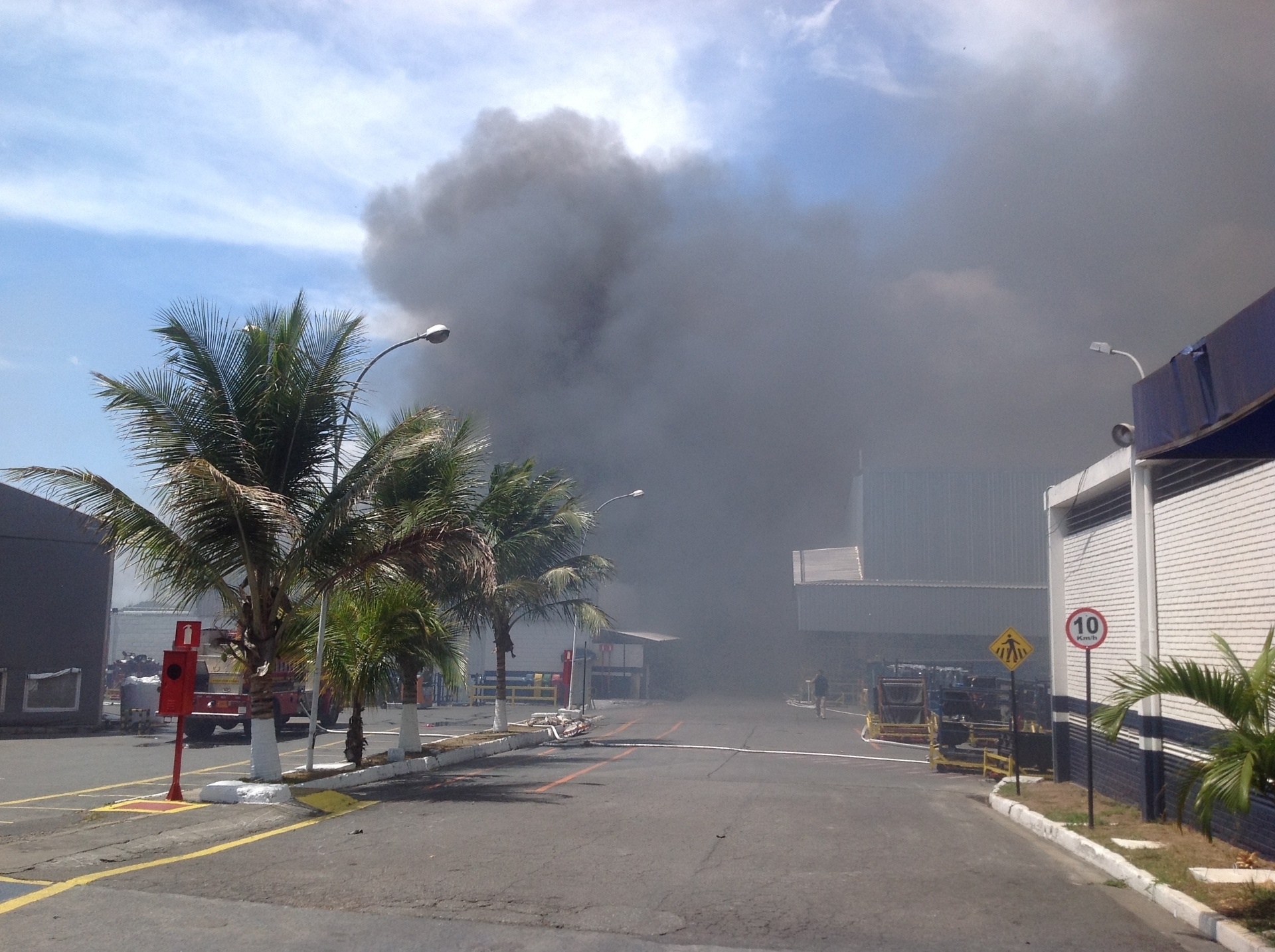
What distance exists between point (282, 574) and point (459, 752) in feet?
20.3

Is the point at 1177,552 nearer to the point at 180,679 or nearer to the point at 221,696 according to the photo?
the point at 180,679

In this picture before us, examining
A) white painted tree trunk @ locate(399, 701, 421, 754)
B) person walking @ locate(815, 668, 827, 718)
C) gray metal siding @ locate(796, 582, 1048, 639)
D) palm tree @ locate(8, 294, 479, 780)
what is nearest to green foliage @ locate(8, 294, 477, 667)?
palm tree @ locate(8, 294, 479, 780)

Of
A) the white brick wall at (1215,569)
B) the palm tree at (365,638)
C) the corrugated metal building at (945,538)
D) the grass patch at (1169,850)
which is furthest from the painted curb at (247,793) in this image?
the corrugated metal building at (945,538)

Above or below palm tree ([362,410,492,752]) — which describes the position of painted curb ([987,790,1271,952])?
below

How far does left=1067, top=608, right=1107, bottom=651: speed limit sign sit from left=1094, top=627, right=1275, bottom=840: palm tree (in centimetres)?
430

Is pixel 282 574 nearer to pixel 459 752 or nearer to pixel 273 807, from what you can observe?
pixel 273 807

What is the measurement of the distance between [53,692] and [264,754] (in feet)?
48.7

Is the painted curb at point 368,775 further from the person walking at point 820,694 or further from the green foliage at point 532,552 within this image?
the person walking at point 820,694

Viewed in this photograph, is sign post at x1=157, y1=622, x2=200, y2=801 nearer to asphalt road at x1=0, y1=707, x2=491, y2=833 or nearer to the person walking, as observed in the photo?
asphalt road at x1=0, y1=707, x2=491, y2=833

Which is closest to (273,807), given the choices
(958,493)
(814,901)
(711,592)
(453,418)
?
(814,901)

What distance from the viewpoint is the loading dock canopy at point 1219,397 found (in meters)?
6.15

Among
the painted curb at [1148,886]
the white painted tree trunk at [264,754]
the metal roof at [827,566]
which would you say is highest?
the metal roof at [827,566]

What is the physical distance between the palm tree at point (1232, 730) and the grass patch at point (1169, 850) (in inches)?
32.2

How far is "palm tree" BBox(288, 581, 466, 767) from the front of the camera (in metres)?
12.6
